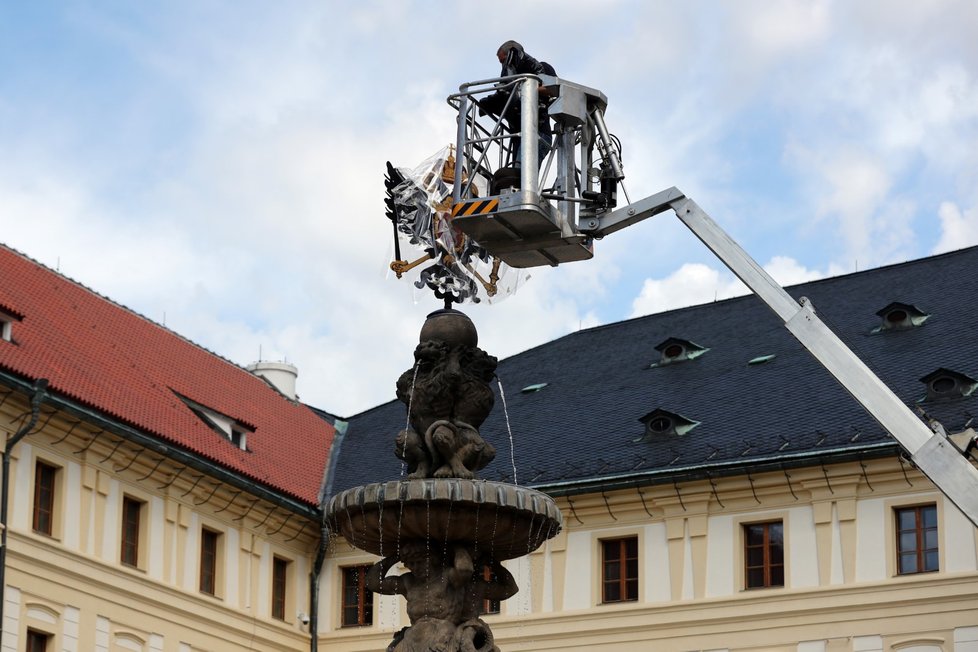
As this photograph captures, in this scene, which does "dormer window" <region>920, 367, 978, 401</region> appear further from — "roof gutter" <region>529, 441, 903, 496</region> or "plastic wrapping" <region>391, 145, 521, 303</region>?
"plastic wrapping" <region>391, 145, 521, 303</region>

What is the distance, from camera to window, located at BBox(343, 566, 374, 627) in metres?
44.4

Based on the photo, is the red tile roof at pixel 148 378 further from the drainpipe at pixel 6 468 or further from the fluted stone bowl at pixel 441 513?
the fluted stone bowl at pixel 441 513

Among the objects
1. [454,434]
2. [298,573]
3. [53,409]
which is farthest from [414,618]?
[298,573]

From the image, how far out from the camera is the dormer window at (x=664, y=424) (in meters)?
42.4

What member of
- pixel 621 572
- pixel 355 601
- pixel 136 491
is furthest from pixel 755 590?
pixel 136 491

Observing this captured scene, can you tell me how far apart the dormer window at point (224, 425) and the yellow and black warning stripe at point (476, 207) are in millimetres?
24679

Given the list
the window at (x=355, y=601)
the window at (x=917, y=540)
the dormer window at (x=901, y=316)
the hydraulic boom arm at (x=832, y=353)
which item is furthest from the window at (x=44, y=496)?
the hydraulic boom arm at (x=832, y=353)

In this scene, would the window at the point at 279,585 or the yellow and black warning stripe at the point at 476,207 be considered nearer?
the yellow and black warning stripe at the point at 476,207

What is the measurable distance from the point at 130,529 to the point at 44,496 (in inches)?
102

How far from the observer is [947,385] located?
131ft

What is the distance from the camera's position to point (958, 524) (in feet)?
127

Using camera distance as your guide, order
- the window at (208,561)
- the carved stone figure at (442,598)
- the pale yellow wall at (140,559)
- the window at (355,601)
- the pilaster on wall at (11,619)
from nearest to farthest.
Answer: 1. the carved stone figure at (442,598)
2. the pilaster on wall at (11,619)
3. the pale yellow wall at (140,559)
4. the window at (208,561)
5. the window at (355,601)

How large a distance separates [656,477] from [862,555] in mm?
4269

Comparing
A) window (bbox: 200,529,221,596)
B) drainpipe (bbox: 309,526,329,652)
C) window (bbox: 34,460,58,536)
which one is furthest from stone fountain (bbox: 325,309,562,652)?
drainpipe (bbox: 309,526,329,652)
